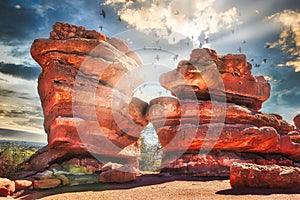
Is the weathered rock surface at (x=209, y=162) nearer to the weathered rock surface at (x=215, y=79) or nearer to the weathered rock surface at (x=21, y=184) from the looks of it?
the weathered rock surface at (x=215, y=79)

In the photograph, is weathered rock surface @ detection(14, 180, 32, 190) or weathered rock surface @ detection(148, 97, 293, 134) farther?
weathered rock surface @ detection(148, 97, 293, 134)

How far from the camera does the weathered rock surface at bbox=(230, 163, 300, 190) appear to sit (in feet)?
39.8

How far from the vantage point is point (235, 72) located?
26.8 metres

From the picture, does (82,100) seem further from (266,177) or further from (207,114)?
(266,177)

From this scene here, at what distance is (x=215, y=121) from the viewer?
2388 centimetres

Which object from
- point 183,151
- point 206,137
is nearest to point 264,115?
point 206,137

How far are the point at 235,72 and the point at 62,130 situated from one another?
19.7m

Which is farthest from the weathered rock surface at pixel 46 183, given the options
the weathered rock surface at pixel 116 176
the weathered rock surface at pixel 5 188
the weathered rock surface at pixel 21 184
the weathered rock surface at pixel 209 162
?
A: the weathered rock surface at pixel 209 162

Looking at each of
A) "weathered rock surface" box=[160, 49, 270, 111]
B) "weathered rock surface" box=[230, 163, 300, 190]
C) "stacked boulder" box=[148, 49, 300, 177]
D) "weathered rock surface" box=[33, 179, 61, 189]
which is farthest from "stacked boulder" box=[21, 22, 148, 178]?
"weathered rock surface" box=[230, 163, 300, 190]

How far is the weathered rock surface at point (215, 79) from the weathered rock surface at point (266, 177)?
14189mm

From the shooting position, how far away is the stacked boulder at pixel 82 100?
2091 centimetres

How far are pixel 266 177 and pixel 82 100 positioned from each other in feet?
53.3

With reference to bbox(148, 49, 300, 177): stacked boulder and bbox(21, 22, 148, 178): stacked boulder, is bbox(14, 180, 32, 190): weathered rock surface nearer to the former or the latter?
bbox(21, 22, 148, 178): stacked boulder

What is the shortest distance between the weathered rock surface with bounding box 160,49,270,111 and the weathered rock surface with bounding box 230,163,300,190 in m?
14.2
